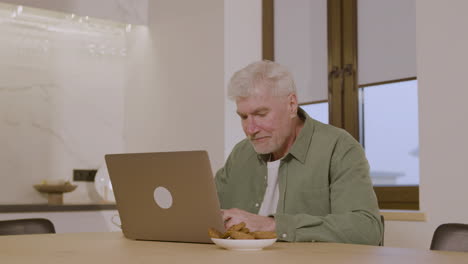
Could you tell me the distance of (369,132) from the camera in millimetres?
3002

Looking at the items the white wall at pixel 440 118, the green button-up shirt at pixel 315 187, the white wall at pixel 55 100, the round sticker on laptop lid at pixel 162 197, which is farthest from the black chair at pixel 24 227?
the white wall at pixel 55 100

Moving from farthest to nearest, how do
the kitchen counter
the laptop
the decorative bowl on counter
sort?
1. the decorative bowl on counter
2. the kitchen counter
3. the laptop

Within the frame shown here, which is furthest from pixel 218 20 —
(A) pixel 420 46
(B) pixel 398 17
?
(A) pixel 420 46

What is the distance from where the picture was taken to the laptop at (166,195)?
1.41 m

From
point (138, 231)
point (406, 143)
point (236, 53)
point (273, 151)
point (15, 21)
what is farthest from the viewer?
point (15, 21)

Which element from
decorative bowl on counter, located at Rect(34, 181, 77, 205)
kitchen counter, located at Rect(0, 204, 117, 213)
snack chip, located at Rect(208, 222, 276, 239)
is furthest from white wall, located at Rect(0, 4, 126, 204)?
snack chip, located at Rect(208, 222, 276, 239)

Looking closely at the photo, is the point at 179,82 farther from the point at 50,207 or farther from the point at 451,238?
the point at 451,238

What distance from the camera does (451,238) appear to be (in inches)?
63.1

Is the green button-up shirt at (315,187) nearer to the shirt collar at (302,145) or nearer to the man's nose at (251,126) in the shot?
the shirt collar at (302,145)

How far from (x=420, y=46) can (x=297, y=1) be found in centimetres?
98

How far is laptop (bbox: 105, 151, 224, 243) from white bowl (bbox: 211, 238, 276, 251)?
3.6 inches

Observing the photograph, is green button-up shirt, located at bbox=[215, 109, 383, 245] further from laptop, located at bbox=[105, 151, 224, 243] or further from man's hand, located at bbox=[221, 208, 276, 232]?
laptop, located at bbox=[105, 151, 224, 243]

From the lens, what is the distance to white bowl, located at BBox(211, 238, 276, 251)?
1307 mm

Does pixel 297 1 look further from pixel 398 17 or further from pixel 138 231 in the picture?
pixel 138 231
